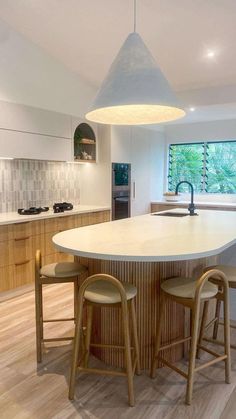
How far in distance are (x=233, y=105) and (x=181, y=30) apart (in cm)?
158

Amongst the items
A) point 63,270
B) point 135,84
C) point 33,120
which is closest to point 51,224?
point 33,120

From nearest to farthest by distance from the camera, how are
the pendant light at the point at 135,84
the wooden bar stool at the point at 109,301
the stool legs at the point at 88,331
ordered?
the wooden bar stool at the point at 109,301 < the pendant light at the point at 135,84 < the stool legs at the point at 88,331

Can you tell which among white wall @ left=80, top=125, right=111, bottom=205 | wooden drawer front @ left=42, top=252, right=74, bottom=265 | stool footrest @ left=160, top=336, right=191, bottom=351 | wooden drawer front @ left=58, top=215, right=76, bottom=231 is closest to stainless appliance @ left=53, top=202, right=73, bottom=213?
wooden drawer front @ left=58, top=215, right=76, bottom=231

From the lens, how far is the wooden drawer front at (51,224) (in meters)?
3.85

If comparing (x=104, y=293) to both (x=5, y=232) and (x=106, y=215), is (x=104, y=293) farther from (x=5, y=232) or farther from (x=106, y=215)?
(x=106, y=215)

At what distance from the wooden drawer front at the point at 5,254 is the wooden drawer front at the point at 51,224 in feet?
1.81

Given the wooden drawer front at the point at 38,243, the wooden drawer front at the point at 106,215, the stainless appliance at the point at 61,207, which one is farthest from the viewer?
the wooden drawer front at the point at 106,215

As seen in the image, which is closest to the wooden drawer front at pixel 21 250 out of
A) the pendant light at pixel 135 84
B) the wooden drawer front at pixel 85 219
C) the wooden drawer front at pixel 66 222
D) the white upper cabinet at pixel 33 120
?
the wooden drawer front at pixel 66 222

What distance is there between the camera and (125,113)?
2467 millimetres

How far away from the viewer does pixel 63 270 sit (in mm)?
2225

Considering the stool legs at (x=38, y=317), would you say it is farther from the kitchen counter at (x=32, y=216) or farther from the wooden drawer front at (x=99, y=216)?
the wooden drawer front at (x=99, y=216)

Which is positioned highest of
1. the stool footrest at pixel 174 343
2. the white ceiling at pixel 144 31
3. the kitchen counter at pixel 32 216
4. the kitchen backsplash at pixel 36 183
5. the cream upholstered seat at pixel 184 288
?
the white ceiling at pixel 144 31

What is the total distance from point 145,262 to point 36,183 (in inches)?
109

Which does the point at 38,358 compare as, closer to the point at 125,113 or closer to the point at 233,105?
the point at 125,113
